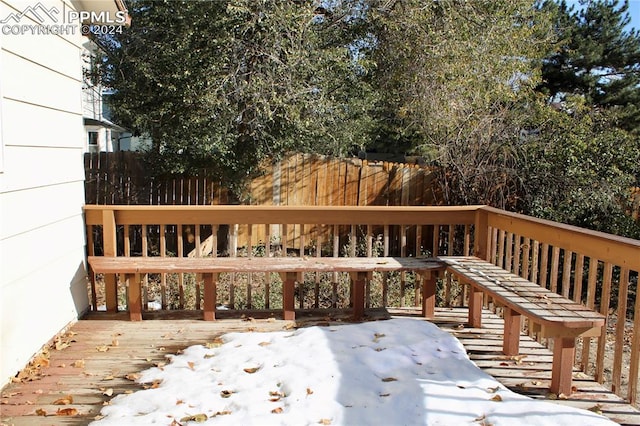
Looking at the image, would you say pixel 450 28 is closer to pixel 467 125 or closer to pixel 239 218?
pixel 467 125

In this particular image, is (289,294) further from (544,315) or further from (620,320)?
(620,320)

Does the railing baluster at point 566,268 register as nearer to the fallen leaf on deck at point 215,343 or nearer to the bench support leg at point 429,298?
the bench support leg at point 429,298

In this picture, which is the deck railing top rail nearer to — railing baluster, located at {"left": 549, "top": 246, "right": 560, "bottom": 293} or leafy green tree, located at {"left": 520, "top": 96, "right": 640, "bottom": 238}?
railing baluster, located at {"left": 549, "top": 246, "right": 560, "bottom": 293}

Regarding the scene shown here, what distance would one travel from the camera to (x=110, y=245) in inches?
163

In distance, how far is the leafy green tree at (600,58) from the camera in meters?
12.4

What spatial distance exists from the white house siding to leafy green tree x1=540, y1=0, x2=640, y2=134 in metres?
12.1

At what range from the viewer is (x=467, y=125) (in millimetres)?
6910

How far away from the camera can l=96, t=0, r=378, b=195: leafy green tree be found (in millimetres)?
6000

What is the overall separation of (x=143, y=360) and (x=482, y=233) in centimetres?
309

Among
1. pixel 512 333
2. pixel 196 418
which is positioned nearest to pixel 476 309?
pixel 512 333

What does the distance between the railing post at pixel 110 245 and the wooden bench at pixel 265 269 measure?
0.31 feet

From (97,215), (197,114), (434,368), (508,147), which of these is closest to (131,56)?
(197,114)

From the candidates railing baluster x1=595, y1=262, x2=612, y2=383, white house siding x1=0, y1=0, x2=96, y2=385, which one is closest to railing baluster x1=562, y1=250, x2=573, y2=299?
railing baluster x1=595, y1=262, x2=612, y2=383

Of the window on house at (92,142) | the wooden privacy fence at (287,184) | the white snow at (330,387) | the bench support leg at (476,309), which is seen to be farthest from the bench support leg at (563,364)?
the window on house at (92,142)
